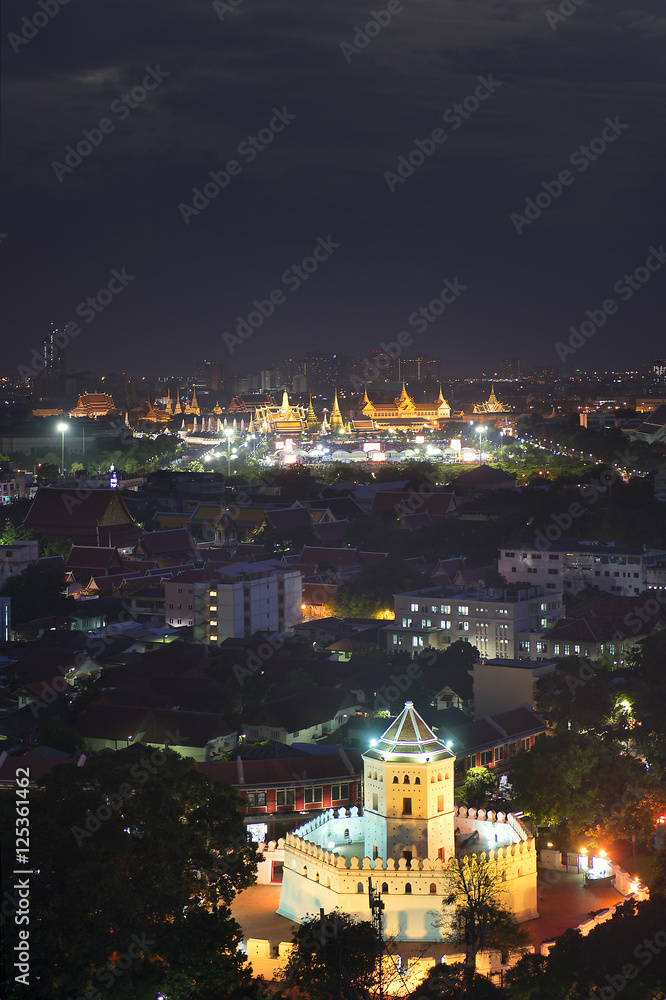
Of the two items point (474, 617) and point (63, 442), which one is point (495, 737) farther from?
point (63, 442)

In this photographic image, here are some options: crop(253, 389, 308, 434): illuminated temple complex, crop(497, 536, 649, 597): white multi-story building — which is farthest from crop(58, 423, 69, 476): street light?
crop(497, 536, 649, 597): white multi-story building

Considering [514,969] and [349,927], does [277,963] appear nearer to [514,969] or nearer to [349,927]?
[349,927]

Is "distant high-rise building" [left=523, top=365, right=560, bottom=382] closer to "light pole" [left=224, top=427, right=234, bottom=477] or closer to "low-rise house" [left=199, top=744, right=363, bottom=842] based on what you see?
"light pole" [left=224, top=427, right=234, bottom=477]

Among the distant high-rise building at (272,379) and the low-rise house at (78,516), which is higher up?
the distant high-rise building at (272,379)

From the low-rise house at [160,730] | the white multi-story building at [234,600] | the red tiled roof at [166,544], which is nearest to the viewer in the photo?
the low-rise house at [160,730]

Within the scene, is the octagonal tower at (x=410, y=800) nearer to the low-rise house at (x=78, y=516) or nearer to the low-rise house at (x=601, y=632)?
the low-rise house at (x=601, y=632)

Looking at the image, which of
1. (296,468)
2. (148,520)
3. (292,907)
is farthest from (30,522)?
(292,907)

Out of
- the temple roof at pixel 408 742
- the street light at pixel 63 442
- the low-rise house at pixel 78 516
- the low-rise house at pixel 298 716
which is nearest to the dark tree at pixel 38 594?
the low-rise house at pixel 78 516
